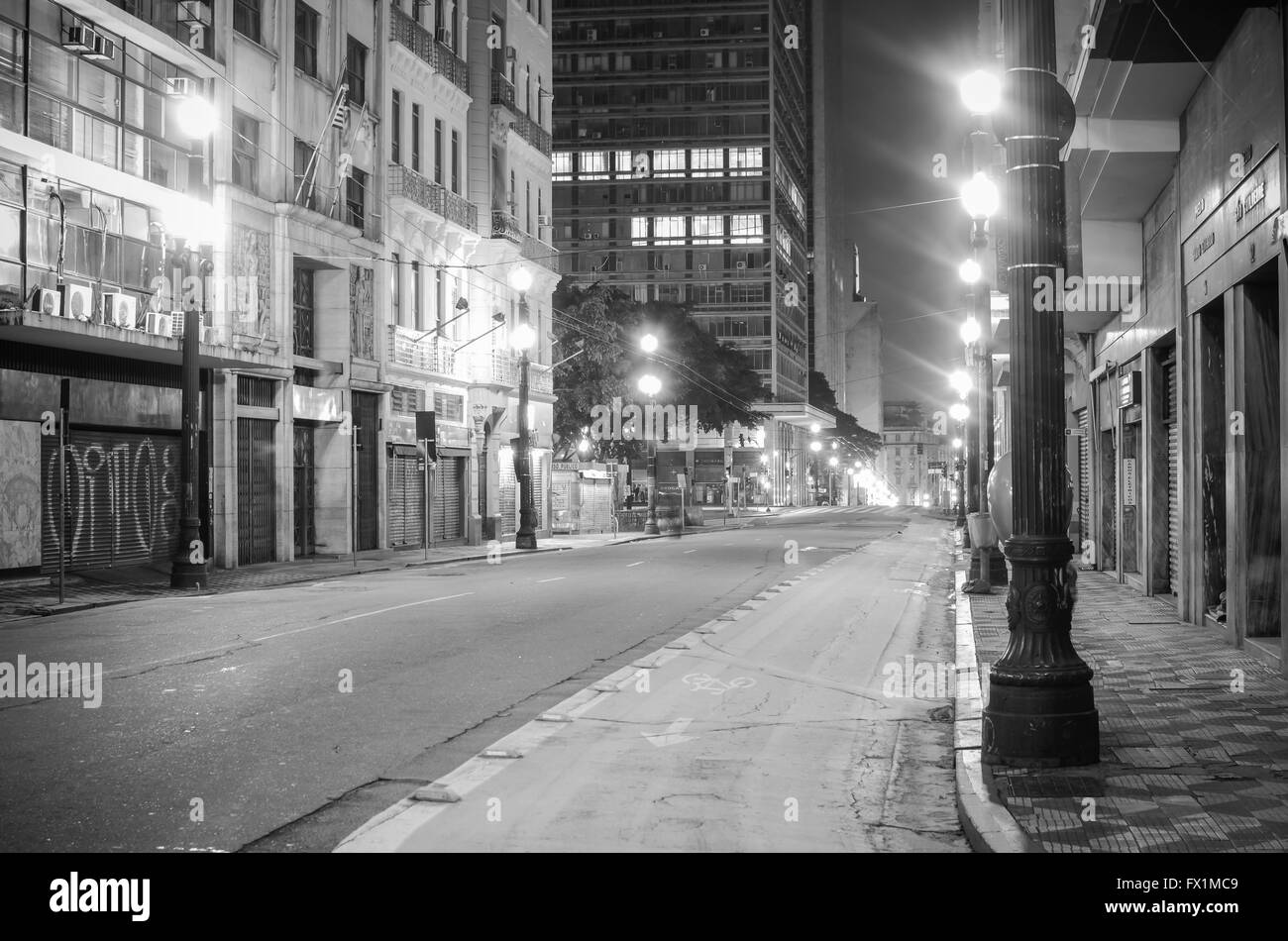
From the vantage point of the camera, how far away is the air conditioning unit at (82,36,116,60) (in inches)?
869

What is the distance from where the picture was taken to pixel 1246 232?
1146 centimetres

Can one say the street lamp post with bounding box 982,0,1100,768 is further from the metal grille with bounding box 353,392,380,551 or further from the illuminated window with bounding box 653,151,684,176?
the illuminated window with bounding box 653,151,684,176

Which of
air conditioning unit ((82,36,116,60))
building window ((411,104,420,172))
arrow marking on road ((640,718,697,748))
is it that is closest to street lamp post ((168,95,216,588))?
air conditioning unit ((82,36,116,60))

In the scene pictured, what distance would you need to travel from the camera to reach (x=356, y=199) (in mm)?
33031

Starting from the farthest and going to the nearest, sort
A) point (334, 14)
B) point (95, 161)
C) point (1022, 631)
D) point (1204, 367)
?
point (334, 14) → point (95, 161) → point (1204, 367) → point (1022, 631)

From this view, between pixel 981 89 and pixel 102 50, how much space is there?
16590 millimetres

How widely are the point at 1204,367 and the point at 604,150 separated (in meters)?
107

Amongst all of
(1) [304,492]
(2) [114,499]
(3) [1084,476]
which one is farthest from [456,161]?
(3) [1084,476]

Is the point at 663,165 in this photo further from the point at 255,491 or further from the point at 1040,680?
the point at 1040,680

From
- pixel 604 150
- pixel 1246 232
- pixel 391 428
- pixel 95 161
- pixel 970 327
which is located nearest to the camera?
pixel 1246 232

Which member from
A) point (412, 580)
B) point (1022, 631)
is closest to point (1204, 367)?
point (1022, 631)

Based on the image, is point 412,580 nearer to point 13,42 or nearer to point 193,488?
point 193,488

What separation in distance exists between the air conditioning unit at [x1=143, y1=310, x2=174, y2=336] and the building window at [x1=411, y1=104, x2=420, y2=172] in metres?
14.8
